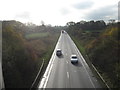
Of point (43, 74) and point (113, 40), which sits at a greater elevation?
point (113, 40)

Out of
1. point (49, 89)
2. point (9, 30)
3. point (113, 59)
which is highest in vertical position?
point (9, 30)

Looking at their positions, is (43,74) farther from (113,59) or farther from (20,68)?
(113,59)

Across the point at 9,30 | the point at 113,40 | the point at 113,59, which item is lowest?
the point at 113,59

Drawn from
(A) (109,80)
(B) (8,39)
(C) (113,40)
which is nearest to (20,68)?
(B) (8,39)

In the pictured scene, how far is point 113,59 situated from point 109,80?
586 centimetres

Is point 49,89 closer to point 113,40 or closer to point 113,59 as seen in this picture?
point 113,59

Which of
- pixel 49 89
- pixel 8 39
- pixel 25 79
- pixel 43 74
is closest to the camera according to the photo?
pixel 49 89

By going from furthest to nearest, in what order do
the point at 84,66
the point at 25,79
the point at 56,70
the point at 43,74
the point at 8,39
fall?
the point at 84,66, the point at 56,70, the point at 43,74, the point at 8,39, the point at 25,79

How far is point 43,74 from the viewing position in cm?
2892

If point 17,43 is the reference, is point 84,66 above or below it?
below

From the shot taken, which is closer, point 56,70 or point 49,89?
point 49,89

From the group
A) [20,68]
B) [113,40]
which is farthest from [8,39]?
[113,40]

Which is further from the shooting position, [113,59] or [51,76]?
[113,59]

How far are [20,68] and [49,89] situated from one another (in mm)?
4744
